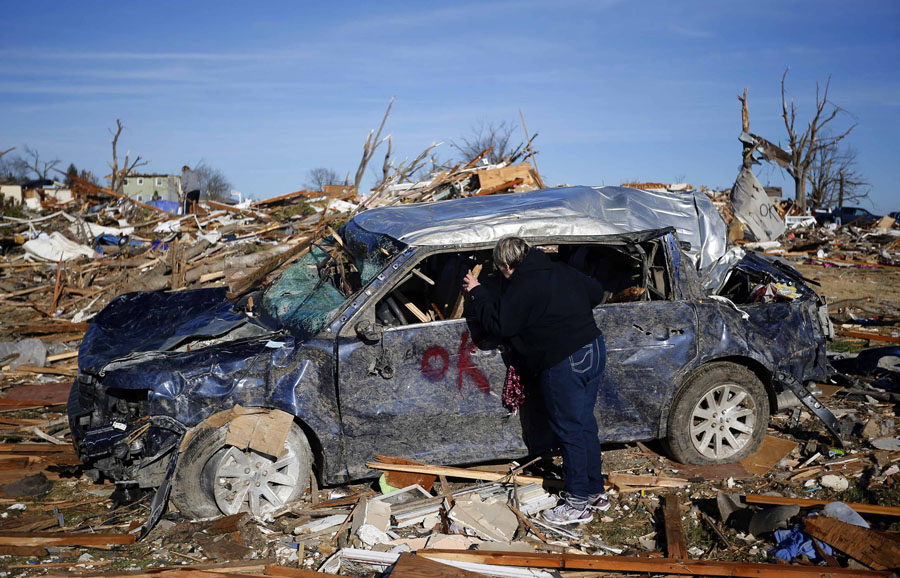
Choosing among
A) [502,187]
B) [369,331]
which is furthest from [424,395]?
[502,187]

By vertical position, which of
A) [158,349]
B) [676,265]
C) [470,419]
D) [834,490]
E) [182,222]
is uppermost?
[182,222]

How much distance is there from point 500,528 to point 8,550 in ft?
9.55

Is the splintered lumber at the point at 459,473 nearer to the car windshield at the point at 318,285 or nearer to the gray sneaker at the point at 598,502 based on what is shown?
the gray sneaker at the point at 598,502

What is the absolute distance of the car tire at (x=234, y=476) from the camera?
4.04m

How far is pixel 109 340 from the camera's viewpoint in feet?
15.7

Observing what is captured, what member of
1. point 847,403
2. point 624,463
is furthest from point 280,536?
point 847,403

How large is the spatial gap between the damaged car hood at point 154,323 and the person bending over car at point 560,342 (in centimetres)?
190

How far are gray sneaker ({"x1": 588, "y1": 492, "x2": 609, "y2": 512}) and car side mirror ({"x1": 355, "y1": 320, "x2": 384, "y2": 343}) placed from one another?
5.73 ft

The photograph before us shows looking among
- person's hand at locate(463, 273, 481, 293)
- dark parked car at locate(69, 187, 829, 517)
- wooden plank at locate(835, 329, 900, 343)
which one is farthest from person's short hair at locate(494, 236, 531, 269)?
wooden plank at locate(835, 329, 900, 343)

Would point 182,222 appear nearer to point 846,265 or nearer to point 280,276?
point 280,276

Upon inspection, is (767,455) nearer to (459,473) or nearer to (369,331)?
(459,473)

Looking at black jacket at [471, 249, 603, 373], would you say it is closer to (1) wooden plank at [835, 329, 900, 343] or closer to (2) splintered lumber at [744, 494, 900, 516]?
(2) splintered lumber at [744, 494, 900, 516]

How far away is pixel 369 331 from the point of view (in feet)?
13.6

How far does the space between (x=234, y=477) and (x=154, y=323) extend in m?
1.61
